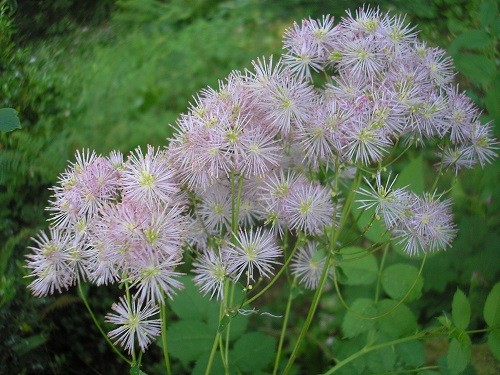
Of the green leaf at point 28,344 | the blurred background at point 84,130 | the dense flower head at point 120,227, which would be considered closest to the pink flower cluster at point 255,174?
the dense flower head at point 120,227

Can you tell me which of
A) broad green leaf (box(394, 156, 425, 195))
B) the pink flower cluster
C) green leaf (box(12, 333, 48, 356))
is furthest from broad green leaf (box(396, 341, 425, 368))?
green leaf (box(12, 333, 48, 356))

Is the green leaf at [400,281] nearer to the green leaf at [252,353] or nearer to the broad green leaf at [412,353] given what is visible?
the broad green leaf at [412,353]

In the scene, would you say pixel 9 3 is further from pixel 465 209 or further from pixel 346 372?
pixel 465 209

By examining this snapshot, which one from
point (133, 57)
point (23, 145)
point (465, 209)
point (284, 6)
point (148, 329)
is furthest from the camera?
point (133, 57)

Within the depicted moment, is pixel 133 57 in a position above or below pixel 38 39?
below

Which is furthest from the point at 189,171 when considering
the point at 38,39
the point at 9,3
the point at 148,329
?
the point at 38,39

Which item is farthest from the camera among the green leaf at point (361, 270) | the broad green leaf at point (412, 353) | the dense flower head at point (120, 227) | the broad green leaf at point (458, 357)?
the green leaf at point (361, 270)

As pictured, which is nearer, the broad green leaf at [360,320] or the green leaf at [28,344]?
the broad green leaf at [360,320]
